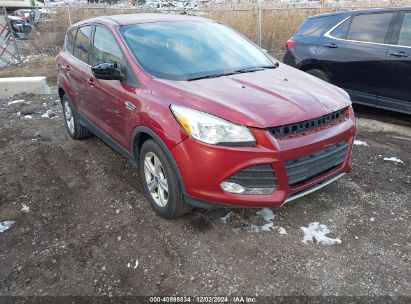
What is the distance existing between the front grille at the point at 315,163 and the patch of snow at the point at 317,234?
493mm

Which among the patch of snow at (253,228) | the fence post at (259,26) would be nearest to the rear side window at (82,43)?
the patch of snow at (253,228)

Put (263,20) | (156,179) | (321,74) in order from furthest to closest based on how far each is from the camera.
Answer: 1. (263,20)
2. (321,74)
3. (156,179)

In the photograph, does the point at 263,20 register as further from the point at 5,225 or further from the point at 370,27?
the point at 5,225

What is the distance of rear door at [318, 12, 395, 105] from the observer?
5445 mm

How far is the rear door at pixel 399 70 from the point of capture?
513 cm

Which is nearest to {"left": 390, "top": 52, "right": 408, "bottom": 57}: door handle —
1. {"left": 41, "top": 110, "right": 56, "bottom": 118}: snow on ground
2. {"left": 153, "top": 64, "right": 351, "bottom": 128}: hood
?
{"left": 153, "top": 64, "right": 351, "bottom": 128}: hood

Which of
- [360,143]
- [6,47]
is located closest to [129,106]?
[360,143]

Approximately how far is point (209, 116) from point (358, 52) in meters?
3.93

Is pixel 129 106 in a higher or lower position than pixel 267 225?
higher

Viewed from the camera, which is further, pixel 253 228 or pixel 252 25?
pixel 252 25

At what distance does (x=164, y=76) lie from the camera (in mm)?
3242

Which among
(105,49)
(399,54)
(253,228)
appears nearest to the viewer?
(253,228)

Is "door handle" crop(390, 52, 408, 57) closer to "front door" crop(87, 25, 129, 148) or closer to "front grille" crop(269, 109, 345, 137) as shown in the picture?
"front grille" crop(269, 109, 345, 137)

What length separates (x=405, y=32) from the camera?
17.3 feet
